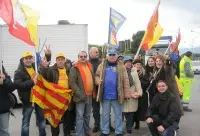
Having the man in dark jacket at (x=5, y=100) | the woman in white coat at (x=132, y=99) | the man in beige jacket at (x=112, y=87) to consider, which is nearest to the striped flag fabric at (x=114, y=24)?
the woman in white coat at (x=132, y=99)

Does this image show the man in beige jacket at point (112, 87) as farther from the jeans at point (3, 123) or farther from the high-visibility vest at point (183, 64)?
the high-visibility vest at point (183, 64)

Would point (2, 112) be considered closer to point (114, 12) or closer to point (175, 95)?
point (175, 95)

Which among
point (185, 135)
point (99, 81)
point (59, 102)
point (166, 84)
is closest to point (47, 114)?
point (59, 102)

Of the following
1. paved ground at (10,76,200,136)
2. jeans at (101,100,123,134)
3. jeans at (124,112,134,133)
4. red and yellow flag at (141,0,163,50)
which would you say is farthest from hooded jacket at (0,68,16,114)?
red and yellow flag at (141,0,163,50)

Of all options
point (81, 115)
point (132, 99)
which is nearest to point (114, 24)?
point (132, 99)

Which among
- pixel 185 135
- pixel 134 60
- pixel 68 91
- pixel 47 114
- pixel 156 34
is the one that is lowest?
pixel 185 135

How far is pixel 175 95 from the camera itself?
7340mm

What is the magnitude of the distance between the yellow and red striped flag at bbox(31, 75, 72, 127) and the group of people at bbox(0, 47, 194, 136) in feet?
0.38

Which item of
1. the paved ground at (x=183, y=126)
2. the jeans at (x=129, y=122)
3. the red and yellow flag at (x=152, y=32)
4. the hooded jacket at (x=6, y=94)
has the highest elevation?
the red and yellow flag at (x=152, y=32)

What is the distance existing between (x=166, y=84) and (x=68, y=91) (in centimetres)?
190

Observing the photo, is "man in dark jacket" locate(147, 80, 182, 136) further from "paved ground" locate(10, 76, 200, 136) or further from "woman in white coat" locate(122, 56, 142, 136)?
"paved ground" locate(10, 76, 200, 136)

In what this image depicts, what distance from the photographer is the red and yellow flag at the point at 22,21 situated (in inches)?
235

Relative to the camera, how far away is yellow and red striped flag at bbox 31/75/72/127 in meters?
7.53

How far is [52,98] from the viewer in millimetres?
7645
